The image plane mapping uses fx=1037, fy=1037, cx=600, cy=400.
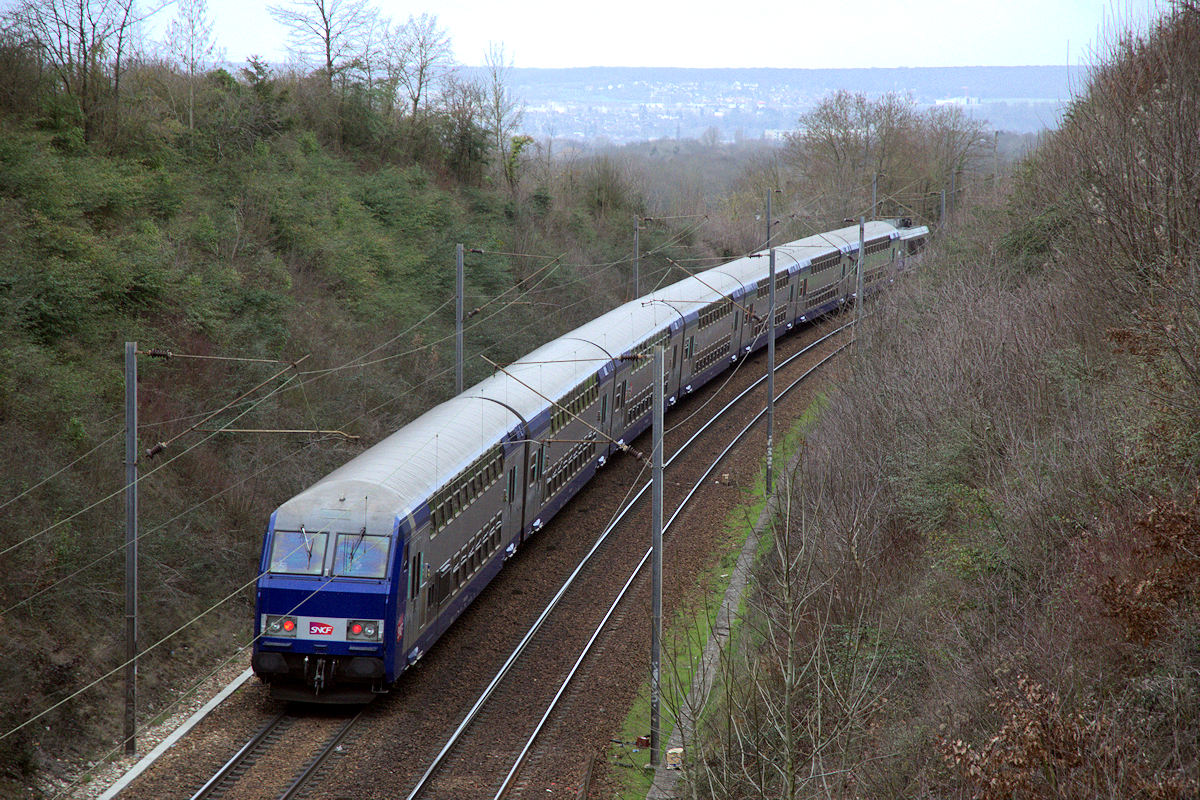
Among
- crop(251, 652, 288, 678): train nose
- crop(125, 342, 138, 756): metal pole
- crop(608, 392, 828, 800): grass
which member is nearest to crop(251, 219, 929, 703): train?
crop(251, 652, 288, 678): train nose

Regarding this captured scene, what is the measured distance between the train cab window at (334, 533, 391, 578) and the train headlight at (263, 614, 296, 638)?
3.24 feet

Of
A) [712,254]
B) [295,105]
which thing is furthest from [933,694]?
[712,254]

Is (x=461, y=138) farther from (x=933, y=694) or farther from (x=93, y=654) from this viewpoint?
(x=933, y=694)

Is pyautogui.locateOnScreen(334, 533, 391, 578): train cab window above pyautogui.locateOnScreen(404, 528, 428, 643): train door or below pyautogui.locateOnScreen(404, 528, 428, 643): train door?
above

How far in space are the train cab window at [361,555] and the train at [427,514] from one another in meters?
0.02

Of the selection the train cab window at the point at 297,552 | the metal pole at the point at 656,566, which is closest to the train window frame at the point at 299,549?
the train cab window at the point at 297,552

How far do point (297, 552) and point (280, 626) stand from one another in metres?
1.13

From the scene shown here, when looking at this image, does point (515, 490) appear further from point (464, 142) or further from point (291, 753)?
point (464, 142)

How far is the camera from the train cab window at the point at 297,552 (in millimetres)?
15844

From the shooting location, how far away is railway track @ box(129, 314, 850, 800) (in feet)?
48.1

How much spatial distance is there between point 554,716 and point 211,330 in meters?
15.7

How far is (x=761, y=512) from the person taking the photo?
2647 centimetres

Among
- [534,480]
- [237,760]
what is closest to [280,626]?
[237,760]

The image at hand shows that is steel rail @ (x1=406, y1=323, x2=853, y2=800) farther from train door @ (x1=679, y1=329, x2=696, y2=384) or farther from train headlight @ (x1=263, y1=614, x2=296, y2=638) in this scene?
train headlight @ (x1=263, y1=614, x2=296, y2=638)
